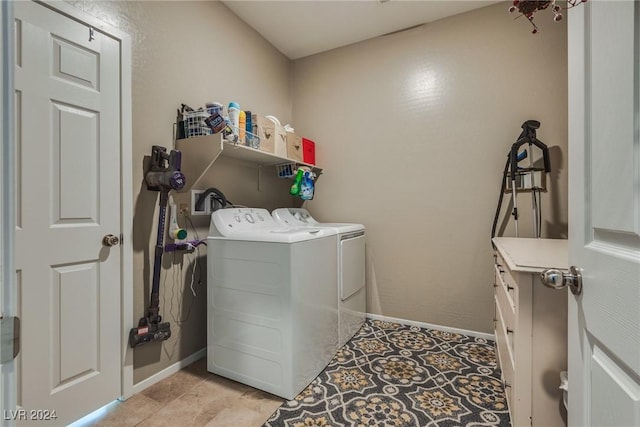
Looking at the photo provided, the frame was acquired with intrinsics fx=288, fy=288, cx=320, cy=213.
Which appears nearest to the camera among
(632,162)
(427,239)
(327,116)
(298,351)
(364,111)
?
(632,162)

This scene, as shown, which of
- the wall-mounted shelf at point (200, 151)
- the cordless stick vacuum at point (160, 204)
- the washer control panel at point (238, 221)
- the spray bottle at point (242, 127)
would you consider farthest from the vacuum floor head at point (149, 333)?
the spray bottle at point (242, 127)

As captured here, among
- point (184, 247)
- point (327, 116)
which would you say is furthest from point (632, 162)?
point (327, 116)

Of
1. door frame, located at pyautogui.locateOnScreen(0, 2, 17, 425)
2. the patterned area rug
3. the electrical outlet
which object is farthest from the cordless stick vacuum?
door frame, located at pyautogui.locateOnScreen(0, 2, 17, 425)

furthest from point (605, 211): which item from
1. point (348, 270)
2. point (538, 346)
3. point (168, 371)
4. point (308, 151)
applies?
point (308, 151)

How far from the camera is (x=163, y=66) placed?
190cm

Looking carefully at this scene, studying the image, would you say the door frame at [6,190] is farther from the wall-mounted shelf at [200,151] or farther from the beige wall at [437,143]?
the beige wall at [437,143]

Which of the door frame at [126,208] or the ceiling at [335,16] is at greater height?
the ceiling at [335,16]

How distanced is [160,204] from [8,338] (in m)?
1.46

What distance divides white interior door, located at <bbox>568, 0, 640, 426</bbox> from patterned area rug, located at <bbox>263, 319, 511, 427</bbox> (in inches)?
36.9

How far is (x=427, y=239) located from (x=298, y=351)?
61.4 inches

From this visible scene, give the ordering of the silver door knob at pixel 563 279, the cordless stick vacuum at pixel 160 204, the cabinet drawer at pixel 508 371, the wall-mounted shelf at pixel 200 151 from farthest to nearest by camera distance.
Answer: the wall-mounted shelf at pixel 200 151, the cordless stick vacuum at pixel 160 204, the cabinet drawer at pixel 508 371, the silver door knob at pixel 563 279

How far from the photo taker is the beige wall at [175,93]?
1743 mm

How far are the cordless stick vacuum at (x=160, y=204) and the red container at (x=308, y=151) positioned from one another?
1.35 m

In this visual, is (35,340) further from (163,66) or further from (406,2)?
(406,2)
